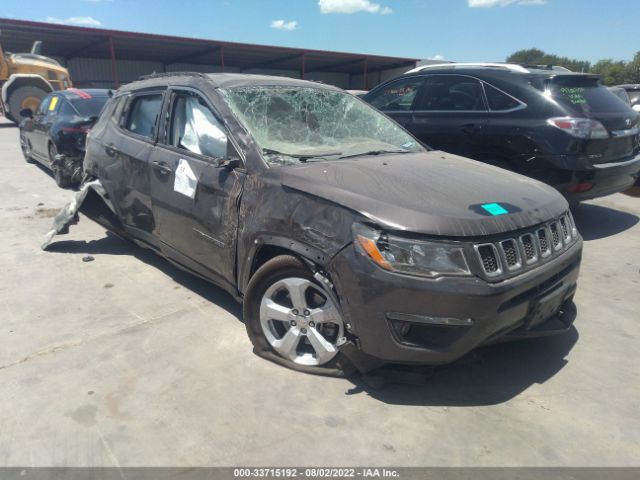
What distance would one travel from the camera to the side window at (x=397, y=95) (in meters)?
6.12

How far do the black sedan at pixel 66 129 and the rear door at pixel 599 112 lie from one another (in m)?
6.20

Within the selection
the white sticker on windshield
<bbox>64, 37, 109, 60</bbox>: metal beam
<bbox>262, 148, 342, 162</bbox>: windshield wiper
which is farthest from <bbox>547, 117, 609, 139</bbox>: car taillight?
<bbox>64, 37, 109, 60</bbox>: metal beam

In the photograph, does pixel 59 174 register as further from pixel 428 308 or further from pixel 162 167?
pixel 428 308

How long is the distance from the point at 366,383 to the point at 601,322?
2.01 metres

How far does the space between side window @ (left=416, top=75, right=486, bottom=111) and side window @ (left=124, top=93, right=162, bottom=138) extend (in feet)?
10.9

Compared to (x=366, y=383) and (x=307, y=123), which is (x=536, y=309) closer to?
(x=366, y=383)

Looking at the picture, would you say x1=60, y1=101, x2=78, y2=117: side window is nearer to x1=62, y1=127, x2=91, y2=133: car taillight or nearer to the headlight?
x1=62, y1=127, x2=91, y2=133: car taillight

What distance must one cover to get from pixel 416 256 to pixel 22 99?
702 inches

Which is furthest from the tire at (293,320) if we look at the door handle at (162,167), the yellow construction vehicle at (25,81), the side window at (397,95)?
the yellow construction vehicle at (25,81)

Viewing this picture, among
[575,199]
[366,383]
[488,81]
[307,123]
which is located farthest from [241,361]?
[488,81]

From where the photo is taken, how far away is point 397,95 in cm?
632

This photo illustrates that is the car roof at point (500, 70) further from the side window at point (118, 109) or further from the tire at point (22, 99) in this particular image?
the tire at point (22, 99)

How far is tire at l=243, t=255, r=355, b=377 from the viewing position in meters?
2.65

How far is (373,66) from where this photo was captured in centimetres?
3778
